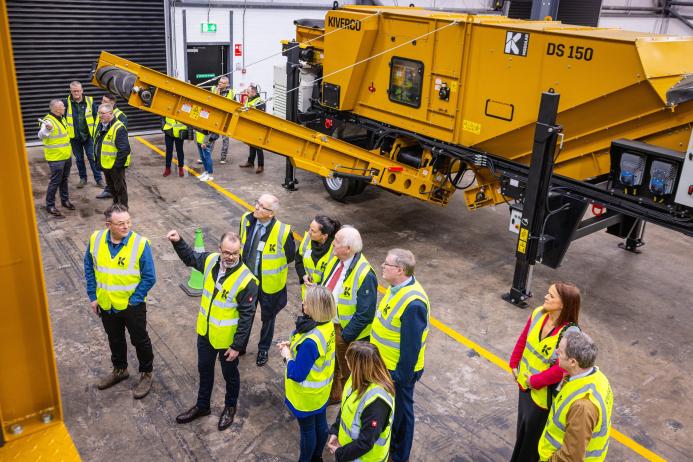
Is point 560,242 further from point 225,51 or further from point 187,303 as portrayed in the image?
point 225,51

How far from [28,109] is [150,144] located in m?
2.68

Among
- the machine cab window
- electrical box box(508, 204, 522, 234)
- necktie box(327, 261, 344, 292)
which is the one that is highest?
the machine cab window

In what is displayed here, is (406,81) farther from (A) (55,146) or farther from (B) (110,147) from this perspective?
(A) (55,146)

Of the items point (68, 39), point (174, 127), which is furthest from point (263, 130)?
point (68, 39)

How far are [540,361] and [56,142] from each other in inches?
323

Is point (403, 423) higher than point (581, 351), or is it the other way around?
point (581, 351)

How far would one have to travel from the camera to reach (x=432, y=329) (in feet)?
23.4

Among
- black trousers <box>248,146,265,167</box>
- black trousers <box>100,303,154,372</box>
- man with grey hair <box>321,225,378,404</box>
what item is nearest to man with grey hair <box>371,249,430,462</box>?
man with grey hair <box>321,225,378,404</box>

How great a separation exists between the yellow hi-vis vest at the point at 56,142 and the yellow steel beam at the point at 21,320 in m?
8.37

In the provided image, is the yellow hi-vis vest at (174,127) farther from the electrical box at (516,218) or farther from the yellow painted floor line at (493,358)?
the electrical box at (516,218)

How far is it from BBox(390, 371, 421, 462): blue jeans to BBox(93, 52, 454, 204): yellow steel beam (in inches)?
202

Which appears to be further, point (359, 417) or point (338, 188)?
point (338, 188)

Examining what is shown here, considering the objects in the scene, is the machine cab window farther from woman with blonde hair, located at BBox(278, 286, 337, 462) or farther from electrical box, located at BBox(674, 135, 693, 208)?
woman with blonde hair, located at BBox(278, 286, 337, 462)

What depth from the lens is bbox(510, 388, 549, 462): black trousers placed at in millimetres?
4332
